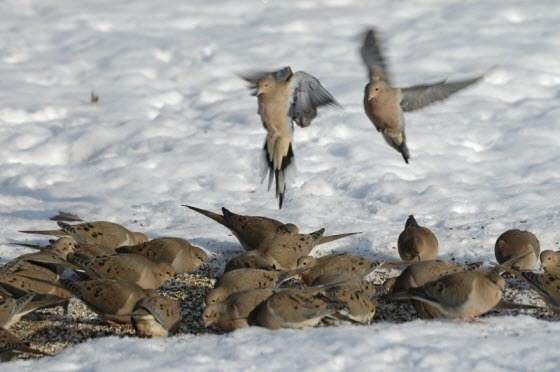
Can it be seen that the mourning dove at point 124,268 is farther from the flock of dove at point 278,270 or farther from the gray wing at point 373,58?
the gray wing at point 373,58

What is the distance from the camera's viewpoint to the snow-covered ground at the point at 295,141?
4.91 metres

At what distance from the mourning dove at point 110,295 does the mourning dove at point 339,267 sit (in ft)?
3.46

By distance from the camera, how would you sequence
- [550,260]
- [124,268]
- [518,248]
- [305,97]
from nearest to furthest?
[124,268] < [550,260] < [518,248] < [305,97]

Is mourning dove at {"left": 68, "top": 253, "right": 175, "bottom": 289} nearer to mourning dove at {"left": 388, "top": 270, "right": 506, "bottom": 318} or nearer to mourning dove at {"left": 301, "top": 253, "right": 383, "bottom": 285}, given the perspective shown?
mourning dove at {"left": 301, "top": 253, "right": 383, "bottom": 285}

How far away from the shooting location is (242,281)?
5.87 m

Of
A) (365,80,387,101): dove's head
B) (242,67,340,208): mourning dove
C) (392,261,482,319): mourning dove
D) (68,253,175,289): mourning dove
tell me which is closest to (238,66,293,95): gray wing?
(242,67,340,208): mourning dove

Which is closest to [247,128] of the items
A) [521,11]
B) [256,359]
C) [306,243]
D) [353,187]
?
[353,187]

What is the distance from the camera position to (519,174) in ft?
28.6

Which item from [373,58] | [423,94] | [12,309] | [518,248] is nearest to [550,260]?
[518,248]

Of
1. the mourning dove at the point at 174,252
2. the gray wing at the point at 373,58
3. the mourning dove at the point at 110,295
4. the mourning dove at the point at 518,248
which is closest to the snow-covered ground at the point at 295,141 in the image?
the mourning dove at the point at 518,248

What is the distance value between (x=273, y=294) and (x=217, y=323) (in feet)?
1.24

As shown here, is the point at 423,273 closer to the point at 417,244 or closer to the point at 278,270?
the point at 417,244

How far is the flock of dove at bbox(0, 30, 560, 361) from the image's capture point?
17.5 feet

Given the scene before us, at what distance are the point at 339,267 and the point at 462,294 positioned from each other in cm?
118
